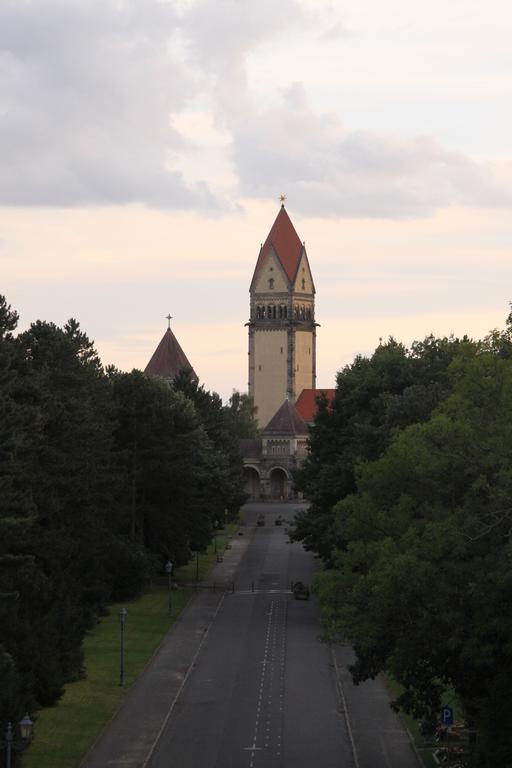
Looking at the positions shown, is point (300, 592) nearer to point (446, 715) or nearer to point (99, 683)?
point (99, 683)

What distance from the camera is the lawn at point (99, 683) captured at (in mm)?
52594

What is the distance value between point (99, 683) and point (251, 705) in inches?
305

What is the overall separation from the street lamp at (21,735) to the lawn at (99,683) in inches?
72.4

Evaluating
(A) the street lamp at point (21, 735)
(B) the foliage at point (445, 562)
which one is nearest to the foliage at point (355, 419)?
(B) the foliage at point (445, 562)

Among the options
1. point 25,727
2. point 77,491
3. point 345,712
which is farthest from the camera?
point 77,491

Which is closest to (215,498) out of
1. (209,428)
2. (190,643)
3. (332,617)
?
(209,428)

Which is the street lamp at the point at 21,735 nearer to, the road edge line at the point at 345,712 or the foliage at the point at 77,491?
the foliage at the point at 77,491

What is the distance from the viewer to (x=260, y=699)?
61875 mm

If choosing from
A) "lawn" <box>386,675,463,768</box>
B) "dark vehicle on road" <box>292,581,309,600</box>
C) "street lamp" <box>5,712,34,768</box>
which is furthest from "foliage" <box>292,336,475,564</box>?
"street lamp" <box>5,712,34,768</box>

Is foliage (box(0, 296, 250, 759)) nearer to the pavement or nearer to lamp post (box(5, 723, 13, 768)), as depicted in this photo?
lamp post (box(5, 723, 13, 768))

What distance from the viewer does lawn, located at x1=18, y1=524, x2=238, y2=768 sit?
2071 inches

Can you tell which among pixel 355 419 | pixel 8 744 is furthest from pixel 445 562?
pixel 355 419

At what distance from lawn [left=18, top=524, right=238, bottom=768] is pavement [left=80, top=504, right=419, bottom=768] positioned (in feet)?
2.01

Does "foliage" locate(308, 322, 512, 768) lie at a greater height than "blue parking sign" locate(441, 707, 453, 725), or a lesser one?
greater
